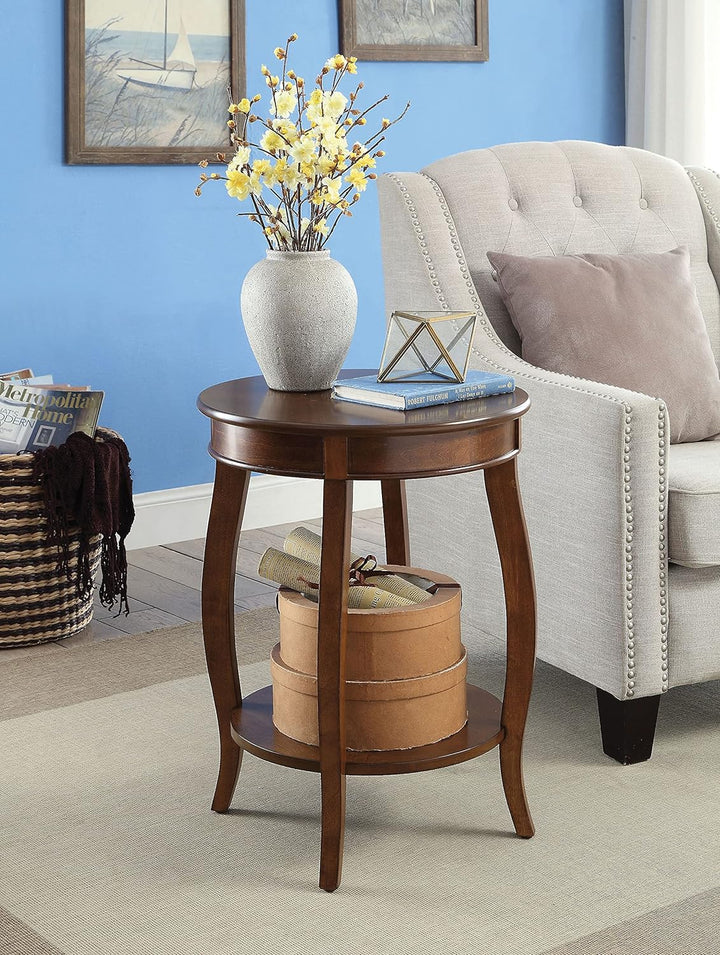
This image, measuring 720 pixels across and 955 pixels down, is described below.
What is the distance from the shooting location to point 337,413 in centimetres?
169

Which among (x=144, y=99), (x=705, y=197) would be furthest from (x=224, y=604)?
(x=144, y=99)

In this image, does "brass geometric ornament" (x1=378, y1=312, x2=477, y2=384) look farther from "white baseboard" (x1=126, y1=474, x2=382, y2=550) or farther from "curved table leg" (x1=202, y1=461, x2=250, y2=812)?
"white baseboard" (x1=126, y1=474, x2=382, y2=550)

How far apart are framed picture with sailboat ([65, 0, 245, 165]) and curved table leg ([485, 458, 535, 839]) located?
5.96ft

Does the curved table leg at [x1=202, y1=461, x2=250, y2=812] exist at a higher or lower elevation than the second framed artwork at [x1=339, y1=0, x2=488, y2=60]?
lower

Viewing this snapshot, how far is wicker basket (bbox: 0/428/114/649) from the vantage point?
2623mm

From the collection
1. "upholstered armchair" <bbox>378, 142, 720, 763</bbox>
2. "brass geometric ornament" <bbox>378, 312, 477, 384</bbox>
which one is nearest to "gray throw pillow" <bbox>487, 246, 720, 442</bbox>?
"upholstered armchair" <bbox>378, 142, 720, 763</bbox>

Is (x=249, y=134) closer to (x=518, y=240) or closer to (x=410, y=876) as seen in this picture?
(x=518, y=240)

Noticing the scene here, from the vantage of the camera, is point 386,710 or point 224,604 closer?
point 386,710

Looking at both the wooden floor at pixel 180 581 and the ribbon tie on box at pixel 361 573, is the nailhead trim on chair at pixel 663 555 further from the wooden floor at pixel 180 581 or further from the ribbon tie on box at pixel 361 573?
the wooden floor at pixel 180 581

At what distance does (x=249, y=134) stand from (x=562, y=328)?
58.0 inches

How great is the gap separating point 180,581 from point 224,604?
130cm

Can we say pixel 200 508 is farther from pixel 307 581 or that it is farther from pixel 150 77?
pixel 307 581

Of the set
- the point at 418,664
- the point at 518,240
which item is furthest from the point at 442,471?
the point at 518,240

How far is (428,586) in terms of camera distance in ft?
6.43
